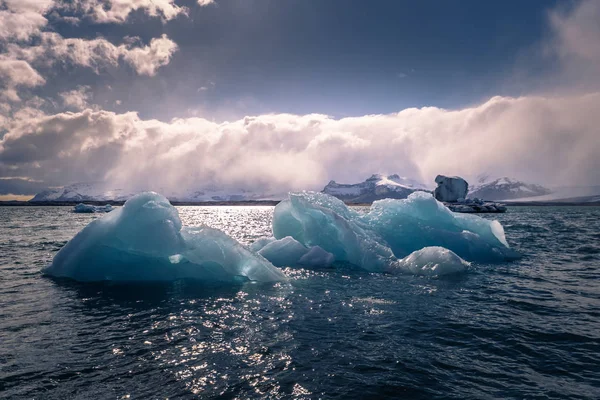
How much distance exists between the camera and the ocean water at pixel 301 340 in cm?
524

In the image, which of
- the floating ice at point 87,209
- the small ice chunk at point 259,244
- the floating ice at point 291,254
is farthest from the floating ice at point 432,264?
the floating ice at point 87,209

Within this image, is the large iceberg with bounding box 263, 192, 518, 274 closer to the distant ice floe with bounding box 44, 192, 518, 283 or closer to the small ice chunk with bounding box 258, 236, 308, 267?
the distant ice floe with bounding box 44, 192, 518, 283

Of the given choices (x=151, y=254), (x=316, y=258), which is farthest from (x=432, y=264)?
(x=151, y=254)

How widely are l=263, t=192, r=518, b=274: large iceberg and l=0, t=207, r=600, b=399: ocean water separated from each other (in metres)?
4.24

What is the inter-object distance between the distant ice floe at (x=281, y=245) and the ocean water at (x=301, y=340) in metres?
1.20

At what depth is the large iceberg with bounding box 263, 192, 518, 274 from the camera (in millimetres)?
16844

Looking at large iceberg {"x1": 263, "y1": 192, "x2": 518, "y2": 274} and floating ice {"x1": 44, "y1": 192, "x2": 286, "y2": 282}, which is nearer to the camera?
floating ice {"x1": 44, "y1": 192, "x2": 286, "y2": 282}

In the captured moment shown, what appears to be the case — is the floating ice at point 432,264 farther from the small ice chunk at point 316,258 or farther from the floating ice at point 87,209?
the floating ice at point 87,209

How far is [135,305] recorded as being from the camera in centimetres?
974

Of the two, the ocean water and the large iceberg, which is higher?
the large iceberg

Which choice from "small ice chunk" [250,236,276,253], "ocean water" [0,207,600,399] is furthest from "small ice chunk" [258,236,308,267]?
"ocean water" [0,207,600,399]

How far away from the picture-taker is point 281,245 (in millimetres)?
17438

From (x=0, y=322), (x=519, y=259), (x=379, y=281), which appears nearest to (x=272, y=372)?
(x=0, y=322)

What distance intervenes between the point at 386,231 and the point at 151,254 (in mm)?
13105
